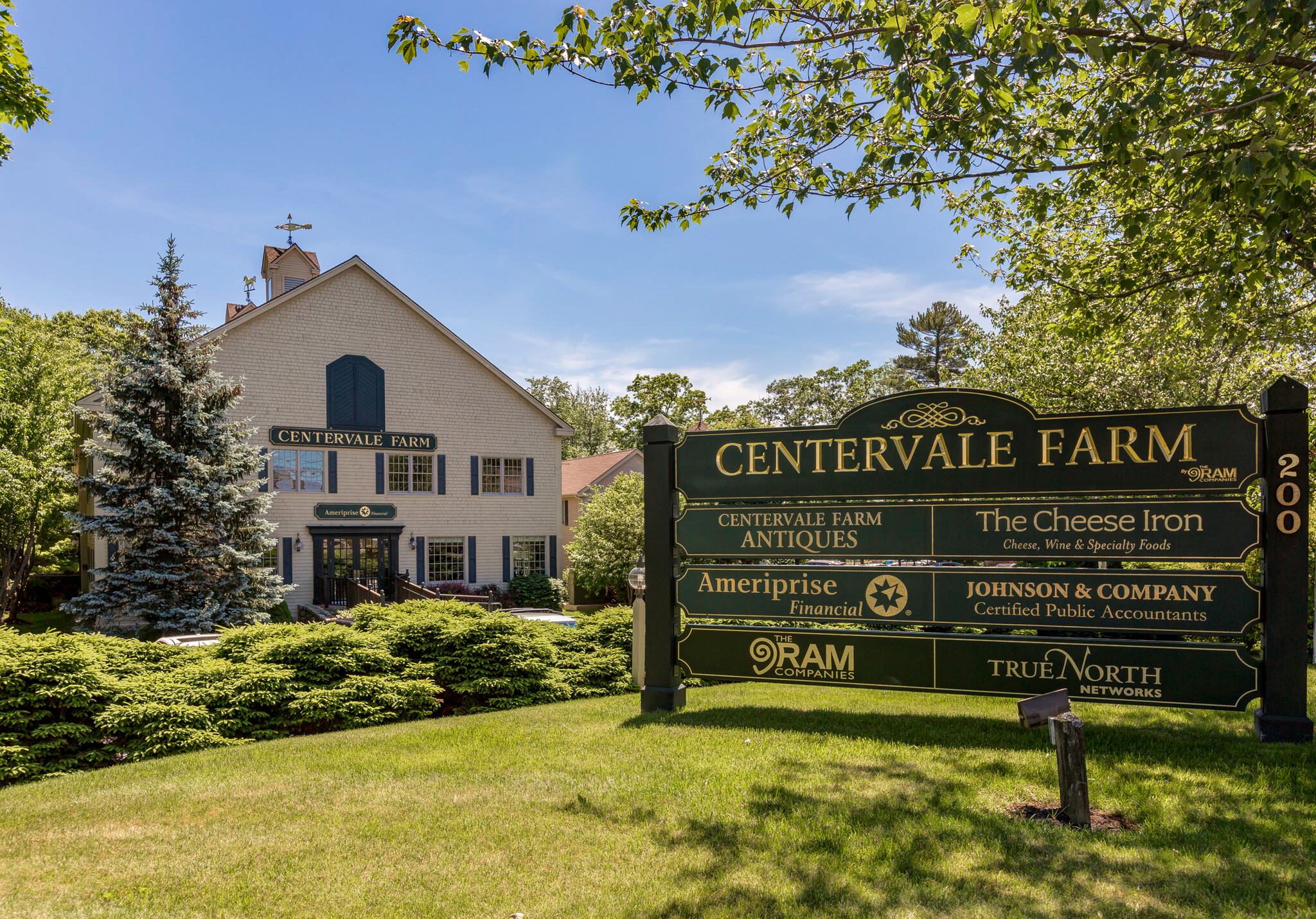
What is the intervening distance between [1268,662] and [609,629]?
26.5ft

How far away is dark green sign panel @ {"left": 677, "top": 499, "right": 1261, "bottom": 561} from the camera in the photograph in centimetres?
698

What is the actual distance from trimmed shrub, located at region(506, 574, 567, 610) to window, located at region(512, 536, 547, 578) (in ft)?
1.45

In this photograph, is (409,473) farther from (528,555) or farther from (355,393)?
(528,555)

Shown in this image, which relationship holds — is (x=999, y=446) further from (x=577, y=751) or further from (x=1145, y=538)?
(x=577, y=751)

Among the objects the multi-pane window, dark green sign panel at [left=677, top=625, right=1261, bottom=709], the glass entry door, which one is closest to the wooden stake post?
dark green sign panel at [left=677, top=625, right=1261, bottom=709]

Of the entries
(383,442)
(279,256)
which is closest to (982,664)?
(383,442)

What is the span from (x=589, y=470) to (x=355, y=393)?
598 inches

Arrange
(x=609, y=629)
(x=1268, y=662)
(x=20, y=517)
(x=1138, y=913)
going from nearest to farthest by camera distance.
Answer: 1. (x=1138, y=913)
2. (x=1268, y=662)
3. (x=609, y=629)
4. (x=20, y=517)

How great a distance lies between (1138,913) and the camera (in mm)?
3936

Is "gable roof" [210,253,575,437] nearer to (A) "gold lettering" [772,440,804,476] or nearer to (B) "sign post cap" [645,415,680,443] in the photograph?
(B) "sign post cap" [645,415,680,443]

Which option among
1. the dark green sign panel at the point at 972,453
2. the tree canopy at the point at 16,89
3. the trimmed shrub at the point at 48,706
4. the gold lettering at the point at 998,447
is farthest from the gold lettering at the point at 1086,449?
the tree canopy at the point at 16,89

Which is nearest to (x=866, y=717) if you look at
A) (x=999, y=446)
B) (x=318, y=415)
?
(x=999, y=446)

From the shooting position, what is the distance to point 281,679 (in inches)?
341

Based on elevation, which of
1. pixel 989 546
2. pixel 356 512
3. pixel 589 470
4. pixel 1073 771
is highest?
pixel 589 470
